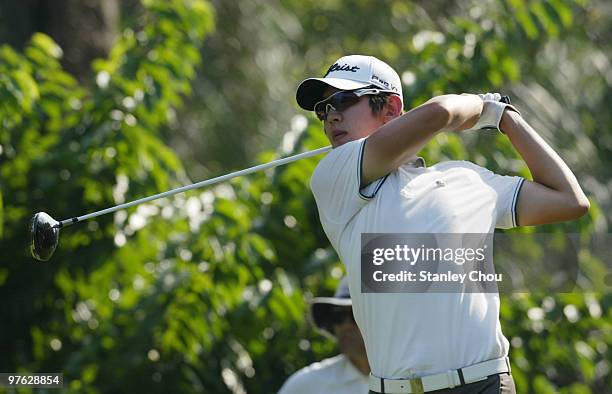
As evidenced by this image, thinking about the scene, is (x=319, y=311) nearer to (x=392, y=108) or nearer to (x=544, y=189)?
(x=392, y=108)

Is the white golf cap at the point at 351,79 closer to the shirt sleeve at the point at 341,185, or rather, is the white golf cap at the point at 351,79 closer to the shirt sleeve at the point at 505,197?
the shirt sleeve at the point at 341,185

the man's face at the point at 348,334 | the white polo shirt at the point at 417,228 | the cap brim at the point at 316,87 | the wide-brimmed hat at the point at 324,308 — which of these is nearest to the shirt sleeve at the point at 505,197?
the white polo shirt at the point at 417,228

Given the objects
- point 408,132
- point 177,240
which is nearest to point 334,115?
point 408,132

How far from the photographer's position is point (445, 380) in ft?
10.5

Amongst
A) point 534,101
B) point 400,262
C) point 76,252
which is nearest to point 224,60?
point 534,101

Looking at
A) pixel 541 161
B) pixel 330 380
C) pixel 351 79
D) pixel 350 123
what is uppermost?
pixel 351 79

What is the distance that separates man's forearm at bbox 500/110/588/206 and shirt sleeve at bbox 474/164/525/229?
65mm

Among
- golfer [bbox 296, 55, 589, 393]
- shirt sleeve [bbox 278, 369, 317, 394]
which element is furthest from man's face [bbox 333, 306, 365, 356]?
golfer [bbox 296, 55, 589, 393]

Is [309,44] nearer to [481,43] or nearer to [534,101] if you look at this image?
[534,101]

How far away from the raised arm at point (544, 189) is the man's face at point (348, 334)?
1915 mm

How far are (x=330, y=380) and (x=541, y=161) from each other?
79.6 inches

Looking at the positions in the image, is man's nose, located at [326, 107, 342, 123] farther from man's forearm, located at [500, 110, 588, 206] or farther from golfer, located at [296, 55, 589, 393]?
man's forearm, located at [500, 110, 588, 206]

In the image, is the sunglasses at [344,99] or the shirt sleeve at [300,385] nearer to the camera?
the sunglasses at [344,99]

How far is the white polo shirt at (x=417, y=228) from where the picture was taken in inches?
127
